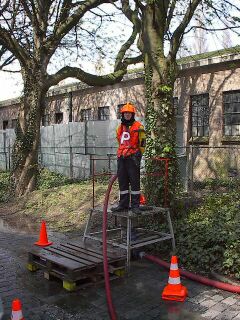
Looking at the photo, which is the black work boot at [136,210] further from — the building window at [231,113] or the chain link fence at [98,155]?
the building window at [231,113]

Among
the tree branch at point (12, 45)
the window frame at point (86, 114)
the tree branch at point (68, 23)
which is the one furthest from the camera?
the window frame at point (86, 114)

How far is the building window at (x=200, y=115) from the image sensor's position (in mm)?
17125

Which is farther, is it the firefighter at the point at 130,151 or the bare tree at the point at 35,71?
the bare tree at the point at 35,71

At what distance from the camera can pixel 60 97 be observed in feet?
91.0

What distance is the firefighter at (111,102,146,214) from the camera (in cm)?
677

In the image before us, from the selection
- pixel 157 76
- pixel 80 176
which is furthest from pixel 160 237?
pixel 80 176

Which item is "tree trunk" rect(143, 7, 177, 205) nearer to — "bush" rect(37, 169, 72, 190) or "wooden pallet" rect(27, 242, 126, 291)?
"wooden pallet" rect(27, 242, 126, 291)

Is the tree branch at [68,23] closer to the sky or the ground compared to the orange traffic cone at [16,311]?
closer to the sky

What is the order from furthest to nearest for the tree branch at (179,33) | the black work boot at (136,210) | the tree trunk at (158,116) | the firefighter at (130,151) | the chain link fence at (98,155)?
the chain link fence at (98,155), the tree branch at (179,33), the tree trunk at (158,116), the firefighter at (130,151), the black work boot at (136,210)

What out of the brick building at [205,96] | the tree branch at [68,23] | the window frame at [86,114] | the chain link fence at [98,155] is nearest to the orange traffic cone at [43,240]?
the chain link fence at [98,155]

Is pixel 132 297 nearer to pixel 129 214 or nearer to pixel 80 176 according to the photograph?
pixel 129 214

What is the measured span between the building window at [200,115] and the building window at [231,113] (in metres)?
0.89

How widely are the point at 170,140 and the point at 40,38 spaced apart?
765 centimetres

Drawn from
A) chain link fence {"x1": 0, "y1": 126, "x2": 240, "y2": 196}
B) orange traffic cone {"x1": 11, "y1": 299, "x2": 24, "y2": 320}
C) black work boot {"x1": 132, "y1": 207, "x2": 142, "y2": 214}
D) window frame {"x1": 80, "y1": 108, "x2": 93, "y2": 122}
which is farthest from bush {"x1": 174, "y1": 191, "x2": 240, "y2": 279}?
window frame {"x1": 80, "y1": 108, "x2": 93, "y2": 122}
